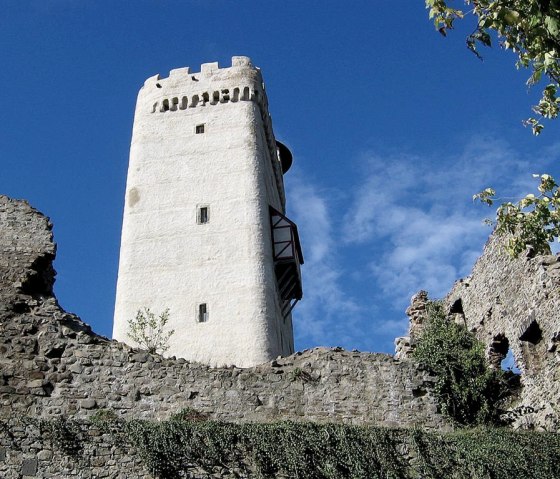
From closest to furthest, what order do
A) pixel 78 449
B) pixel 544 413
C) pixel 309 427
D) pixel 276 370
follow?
pixel 78 449 → pixel 309 427 → pixel 276 370 → pixel 544 413

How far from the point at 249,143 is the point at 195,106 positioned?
2.70 meters

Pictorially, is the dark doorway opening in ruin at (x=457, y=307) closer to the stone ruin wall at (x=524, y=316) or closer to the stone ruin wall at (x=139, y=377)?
the stone ruin wall at (x=524, y=316)

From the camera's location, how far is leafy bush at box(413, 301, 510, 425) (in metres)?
15.0

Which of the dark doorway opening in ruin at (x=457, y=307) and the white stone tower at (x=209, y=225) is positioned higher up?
the white stone tower at (x=209, y=225)

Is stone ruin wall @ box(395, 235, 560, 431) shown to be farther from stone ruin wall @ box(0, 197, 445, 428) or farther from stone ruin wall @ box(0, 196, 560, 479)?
stone ruin wall @ box(0, 197, 445, 428)

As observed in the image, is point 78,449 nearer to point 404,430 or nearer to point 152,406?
point 152,406

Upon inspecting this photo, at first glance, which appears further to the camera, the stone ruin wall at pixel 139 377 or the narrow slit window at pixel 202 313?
the narrow slit window at pixel 202 313

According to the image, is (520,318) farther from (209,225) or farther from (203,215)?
(203,215)

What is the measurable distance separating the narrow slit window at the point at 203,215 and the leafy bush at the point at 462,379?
1027 cm

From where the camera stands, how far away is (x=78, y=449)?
460 inches

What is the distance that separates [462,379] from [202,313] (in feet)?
32.0

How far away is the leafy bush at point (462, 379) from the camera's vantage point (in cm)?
1498

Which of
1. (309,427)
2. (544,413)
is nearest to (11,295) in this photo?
(309,427)

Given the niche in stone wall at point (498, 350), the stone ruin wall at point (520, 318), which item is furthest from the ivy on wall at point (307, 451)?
the niche in stone wall at point (498, 350)
